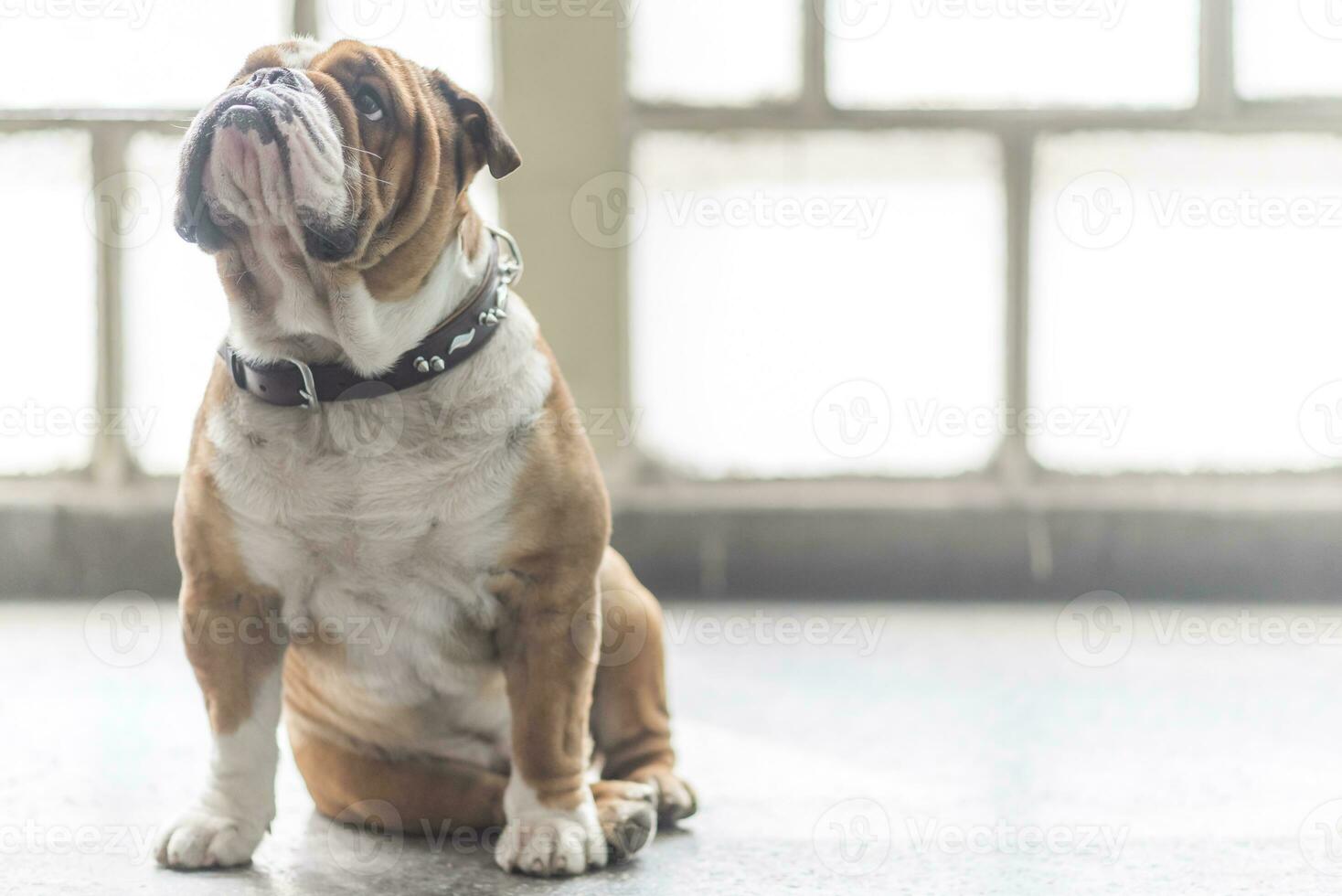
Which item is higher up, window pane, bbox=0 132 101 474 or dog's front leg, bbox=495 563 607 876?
window pane, bbox=0 132 101 474

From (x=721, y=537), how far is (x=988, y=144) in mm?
1596

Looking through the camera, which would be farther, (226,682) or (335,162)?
(226,682)

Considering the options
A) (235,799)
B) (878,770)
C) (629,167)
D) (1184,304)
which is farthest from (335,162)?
(1184,304)

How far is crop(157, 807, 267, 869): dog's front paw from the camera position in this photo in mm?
1863

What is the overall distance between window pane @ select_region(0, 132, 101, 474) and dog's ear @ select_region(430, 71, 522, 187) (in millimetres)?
2836

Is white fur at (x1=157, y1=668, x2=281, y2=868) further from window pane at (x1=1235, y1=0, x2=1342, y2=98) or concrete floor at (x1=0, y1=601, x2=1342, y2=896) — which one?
window pane at (x1=1235, y1=0, x2=1342, y2=98)

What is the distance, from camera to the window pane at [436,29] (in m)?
4.21

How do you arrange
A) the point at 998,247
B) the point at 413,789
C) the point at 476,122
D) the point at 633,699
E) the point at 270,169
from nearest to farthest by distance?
the point at 270,169 < the point at 476,122 < the point at 413,789 < the point at 633,699 < the point at 998,247

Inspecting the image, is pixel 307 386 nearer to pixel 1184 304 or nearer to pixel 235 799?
pixel 235 799

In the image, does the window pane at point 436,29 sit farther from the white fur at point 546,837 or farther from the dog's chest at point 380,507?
the white fur at point 546,837

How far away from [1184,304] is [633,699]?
9.89ft

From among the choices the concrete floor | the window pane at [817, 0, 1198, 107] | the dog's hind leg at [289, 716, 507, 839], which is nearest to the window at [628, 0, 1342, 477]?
the window pane at [817, 0, 1198, 107]

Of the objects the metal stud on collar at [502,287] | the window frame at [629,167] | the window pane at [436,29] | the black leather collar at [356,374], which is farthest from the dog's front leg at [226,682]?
the window pane at [436,29]

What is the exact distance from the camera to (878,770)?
250cm
